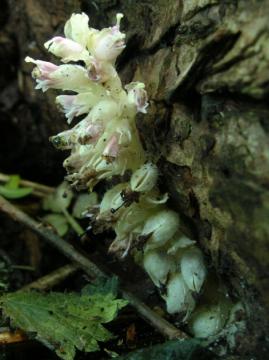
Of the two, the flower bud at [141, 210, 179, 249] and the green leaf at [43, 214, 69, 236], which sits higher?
the flower bud at [141, 210, 179, 249]

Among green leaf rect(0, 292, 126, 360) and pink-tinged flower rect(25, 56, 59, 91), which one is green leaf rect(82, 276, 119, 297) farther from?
pink-tinged flower rect(25, 56, 59, 91)

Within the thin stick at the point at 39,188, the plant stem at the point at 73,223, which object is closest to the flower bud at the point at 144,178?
the plant stem at the point at 73,223

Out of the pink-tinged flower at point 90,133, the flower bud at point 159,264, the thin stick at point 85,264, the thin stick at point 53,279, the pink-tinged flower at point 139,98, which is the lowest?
the thin stick at point 53,279

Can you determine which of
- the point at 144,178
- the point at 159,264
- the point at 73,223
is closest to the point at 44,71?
the point at 144,178

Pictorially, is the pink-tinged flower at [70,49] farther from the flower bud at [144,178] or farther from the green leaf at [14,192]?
the green leaf at [14,192]

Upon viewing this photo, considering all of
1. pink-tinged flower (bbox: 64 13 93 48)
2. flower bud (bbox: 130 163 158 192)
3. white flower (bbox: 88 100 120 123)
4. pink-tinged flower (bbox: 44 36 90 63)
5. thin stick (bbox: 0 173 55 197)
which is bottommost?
thin stick (bbox: 0 173 55 197)

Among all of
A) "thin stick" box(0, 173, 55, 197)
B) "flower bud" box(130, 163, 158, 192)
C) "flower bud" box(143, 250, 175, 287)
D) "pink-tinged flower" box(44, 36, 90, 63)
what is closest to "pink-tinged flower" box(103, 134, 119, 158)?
"flower bud" box(130, 163, 158, 192)
